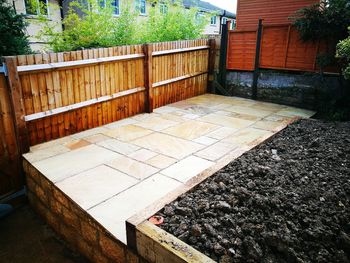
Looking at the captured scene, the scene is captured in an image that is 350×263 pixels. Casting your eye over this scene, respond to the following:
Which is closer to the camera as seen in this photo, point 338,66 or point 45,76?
point 45,76

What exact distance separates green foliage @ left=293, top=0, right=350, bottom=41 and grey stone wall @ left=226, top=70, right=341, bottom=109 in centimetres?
98

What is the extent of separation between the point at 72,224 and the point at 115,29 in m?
5.76

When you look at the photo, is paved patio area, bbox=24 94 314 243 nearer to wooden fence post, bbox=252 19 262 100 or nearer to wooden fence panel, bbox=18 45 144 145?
wooden fence panel, bbox=18 45 144 145

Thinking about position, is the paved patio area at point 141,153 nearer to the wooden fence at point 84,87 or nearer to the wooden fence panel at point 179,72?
the wooden fence at point 84,87

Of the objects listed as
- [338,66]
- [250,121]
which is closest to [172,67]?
[250,121]

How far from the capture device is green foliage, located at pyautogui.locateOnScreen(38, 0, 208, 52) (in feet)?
23.1

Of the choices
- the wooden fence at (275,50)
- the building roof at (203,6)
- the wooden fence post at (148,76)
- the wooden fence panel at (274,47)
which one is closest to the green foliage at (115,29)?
the wooden fence post at (148,76)

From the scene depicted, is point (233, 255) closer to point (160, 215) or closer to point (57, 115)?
point (160, 215)

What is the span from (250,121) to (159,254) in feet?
15.1

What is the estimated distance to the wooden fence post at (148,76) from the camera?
6160 millimetres

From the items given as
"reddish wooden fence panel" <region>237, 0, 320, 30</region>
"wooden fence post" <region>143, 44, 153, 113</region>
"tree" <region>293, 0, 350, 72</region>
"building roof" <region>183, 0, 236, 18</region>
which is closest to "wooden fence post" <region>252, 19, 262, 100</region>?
"tree" <region>293, 0, 350, 72</region>

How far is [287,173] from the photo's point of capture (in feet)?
10.9

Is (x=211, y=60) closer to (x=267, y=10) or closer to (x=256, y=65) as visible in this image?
(x=256, y=65)

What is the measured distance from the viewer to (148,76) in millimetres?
6336
